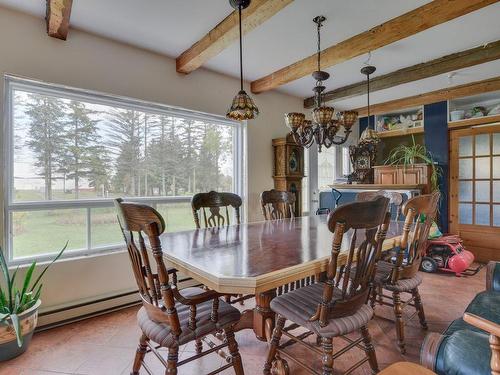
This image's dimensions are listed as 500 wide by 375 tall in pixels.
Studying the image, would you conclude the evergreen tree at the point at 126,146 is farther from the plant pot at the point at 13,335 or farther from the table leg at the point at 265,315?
the table leg at the point at 265,315

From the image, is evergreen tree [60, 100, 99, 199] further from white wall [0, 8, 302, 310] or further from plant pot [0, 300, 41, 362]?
plant pot [0, 300, 41, 362]

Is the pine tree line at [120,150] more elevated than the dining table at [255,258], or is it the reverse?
the pine tree line at [120,150]

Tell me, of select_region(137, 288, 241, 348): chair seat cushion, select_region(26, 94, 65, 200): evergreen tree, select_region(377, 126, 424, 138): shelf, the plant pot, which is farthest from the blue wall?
the plant pot

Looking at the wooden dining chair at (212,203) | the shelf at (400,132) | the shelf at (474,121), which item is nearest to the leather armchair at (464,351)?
the wooden dining chair at (212,203)

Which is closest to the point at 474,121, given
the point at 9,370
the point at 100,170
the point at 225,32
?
the point at 225,32

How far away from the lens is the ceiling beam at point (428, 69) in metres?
2.69

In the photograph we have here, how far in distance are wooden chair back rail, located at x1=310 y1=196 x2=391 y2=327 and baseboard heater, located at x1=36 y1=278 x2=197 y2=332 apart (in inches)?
79.0

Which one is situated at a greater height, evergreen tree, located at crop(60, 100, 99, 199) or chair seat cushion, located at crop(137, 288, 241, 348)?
evergreen tree, located at crop(60, 100, 99, 199)

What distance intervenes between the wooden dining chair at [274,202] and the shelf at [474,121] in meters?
3.11

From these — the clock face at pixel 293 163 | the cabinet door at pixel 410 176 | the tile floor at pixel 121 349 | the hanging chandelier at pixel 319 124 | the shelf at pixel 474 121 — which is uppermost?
the shelf at pixel 474 121

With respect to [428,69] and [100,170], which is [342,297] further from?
[428,69]

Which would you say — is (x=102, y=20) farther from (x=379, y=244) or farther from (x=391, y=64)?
(x=391, y=64)

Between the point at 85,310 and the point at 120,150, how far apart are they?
1470mm

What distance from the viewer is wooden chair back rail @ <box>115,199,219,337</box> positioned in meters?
1.18
